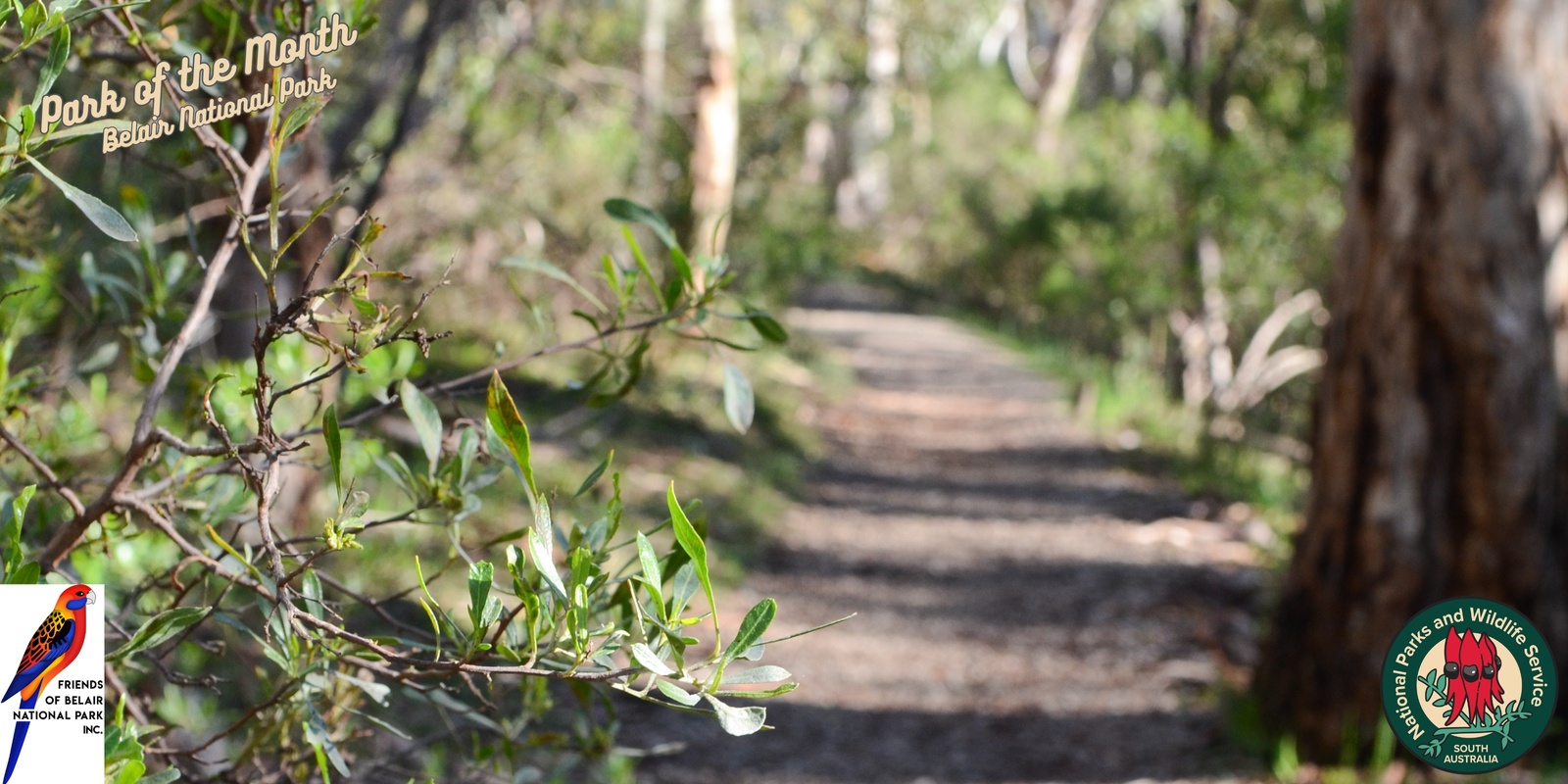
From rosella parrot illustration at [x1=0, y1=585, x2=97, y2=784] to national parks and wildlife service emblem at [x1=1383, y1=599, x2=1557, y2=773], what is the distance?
1736 millimetres

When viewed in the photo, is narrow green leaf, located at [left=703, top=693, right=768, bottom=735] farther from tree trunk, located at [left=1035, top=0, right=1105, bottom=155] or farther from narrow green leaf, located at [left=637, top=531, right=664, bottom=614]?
tree trunk, located at [left=1035, top=0, right=1105, bottom=155]

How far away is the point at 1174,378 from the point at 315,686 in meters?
11.6

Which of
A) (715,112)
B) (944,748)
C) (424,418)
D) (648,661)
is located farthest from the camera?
(715,112)

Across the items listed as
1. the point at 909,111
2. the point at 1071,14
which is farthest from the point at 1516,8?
the point at 909,111

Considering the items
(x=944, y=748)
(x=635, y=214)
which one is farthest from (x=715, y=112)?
(x=635, y=214)

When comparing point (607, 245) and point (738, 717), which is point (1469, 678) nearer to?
point (738, 717)

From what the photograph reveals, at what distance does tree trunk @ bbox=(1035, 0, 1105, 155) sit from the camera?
2397 cm

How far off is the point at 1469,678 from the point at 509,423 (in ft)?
5.55

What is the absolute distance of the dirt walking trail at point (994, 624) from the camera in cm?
347

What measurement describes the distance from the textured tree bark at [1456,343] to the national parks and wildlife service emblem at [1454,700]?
0.96 meters

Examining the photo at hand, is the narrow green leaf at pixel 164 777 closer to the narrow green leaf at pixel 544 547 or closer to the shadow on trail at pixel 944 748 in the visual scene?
the narrow green leaf at pixel 544 547

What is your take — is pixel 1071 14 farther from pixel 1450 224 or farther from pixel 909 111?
pixel 1450 224

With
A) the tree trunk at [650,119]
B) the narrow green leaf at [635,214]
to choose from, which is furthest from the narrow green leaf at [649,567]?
the tree trunk at [650,119]

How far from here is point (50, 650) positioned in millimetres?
825
